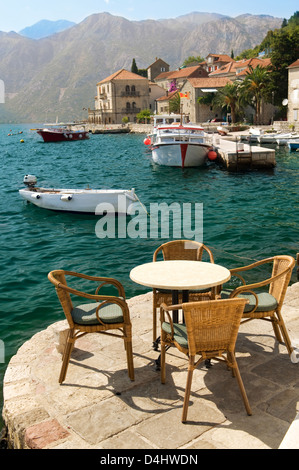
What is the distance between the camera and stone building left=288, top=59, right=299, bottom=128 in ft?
166

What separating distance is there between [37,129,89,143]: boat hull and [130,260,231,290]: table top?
7048cm

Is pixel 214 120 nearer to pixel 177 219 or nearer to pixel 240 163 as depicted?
pixel 240 163

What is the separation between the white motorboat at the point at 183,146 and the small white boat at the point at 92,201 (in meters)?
15.0

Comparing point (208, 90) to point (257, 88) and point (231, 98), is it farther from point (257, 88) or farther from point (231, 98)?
point (257, 88)

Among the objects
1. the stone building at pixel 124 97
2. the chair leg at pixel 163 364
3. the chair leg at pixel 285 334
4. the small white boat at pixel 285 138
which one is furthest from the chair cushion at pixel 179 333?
the stone building at pixel 124 97

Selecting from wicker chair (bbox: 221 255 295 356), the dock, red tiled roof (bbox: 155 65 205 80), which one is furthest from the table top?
red tiled roof (bbox: 155 65 205 80)

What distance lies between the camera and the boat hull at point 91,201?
1619 centimetres

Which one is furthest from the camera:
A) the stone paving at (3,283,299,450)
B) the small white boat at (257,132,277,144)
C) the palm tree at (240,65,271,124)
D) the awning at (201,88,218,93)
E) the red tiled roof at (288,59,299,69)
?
the awning at (201,88,218,93)

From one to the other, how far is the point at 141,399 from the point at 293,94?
53.6 meters

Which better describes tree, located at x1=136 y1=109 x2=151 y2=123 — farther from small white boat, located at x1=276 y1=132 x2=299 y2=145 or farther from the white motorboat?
the white motorboat

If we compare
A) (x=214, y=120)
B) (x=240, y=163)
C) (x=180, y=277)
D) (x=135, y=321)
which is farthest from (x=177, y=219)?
(x=214, y=120)

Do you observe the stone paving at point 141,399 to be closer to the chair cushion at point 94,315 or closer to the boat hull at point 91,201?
the chair cushion at point 94,315

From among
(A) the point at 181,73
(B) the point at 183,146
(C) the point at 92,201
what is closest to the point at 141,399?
(C) the point at 92,201

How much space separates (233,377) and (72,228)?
1194 centimetres
